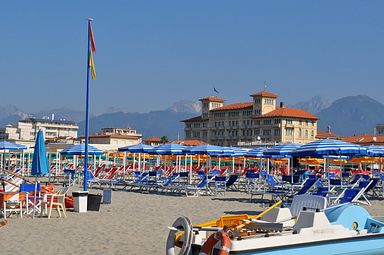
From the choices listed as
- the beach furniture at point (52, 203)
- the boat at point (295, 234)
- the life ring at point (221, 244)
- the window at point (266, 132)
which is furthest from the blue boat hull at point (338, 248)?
the window at point (266, 132)

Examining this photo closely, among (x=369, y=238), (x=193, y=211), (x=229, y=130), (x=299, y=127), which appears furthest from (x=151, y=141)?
(x=369, y=238)

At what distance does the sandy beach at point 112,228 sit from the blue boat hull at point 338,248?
103 inches

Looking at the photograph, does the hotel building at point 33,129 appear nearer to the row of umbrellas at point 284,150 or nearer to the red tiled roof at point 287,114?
the red tiled roof at point 287,114

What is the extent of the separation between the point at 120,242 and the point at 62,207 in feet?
13.2

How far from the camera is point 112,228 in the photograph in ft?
37.9

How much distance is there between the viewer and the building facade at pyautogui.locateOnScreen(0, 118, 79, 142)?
524 ft

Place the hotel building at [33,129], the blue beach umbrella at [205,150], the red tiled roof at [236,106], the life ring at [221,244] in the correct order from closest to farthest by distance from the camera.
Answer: the life ring at [221,244], the blue beach umbrella at [205,150], the red tiled roof at [236,106], the hotel building at [33,129]

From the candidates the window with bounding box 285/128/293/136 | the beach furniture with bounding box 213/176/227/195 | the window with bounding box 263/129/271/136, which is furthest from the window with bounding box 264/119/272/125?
the beach furniture with bounding box 213/176/227/195

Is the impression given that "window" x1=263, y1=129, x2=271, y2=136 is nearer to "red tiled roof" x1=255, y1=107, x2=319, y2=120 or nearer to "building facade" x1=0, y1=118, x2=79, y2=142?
"red tiled roof" x1=255, y1=107, x2=319, y2=120

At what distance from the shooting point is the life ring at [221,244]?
246 inches

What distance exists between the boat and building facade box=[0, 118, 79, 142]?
148 m

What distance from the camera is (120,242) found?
977 cm

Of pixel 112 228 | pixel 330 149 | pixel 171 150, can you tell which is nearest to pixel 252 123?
pixel 171 150

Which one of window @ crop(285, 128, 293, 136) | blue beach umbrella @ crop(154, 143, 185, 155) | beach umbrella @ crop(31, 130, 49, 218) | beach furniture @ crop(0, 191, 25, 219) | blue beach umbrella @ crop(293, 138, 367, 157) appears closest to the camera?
beach furniture @ crop(0, 191, 25, 219)
